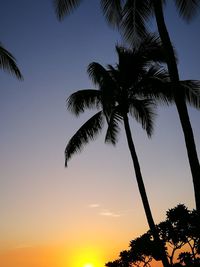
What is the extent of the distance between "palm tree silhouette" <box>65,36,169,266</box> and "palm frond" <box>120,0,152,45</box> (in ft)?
8.59

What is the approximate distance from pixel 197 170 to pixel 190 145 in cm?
71

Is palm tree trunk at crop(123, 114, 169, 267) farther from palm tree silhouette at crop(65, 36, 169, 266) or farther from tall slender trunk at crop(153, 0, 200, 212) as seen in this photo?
tall slender trunk at crop(153, 0, 200, 212)

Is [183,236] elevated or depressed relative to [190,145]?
depressed

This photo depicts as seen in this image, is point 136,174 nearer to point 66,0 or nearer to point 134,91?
point 134,91

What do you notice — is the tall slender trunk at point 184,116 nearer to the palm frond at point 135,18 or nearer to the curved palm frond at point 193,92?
the palm frond at point 135,18

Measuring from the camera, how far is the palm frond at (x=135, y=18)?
42.6 feet

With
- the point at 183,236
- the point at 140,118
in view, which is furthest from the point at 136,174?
the point at 183,236

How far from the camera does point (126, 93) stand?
17.1 m

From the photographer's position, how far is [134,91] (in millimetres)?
17359

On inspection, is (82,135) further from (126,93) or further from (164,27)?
(164,27)

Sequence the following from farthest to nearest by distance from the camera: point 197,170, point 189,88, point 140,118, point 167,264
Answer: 1. point 140,118
2. point 189,88
3. point 167,264
4. point 197,170

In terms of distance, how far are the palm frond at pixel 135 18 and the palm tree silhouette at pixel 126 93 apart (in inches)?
103

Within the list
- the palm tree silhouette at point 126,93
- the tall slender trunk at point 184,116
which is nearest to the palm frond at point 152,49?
the palm tree silhouette at point 126,93

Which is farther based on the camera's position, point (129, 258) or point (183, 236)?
point (129, 258)
